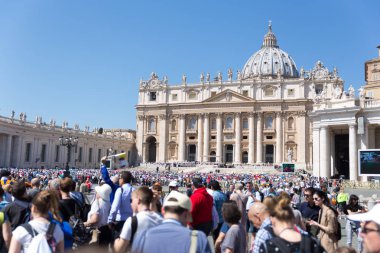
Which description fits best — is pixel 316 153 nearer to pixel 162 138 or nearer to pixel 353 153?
pixel 353 153

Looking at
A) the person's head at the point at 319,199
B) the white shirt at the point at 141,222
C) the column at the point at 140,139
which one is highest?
the column at the point at 140,139

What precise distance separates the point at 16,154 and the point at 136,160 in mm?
25924

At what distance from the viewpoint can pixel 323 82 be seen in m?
59.4

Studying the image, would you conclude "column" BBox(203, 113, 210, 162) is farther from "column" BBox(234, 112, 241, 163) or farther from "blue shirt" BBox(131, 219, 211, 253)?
"blue shirt" BBox(131, 219, 211, 253)

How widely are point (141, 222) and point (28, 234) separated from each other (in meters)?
1.06

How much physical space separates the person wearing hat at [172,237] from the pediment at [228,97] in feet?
197

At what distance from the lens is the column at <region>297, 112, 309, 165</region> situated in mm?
58500

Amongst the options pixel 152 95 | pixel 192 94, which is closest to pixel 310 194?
pixel 192 94

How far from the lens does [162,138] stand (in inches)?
2655

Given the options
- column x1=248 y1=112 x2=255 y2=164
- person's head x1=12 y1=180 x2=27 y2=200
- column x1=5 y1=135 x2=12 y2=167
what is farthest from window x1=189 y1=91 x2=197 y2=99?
person's head x1=12 y1=180 x2=27 y2=200

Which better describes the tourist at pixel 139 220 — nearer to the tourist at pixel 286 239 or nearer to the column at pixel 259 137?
the tourist at pixel 286 239

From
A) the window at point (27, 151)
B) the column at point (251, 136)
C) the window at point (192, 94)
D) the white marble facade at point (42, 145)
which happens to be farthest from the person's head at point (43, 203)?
the window at point (192, 94)

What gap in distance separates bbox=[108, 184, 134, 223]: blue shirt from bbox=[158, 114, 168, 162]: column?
60730 millimetres

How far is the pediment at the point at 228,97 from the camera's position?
6262cm
